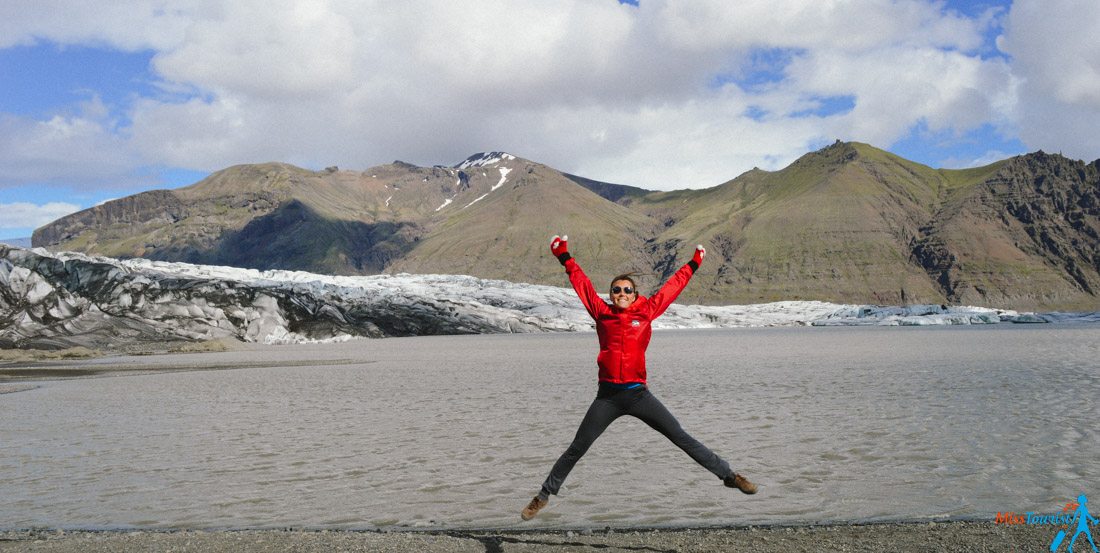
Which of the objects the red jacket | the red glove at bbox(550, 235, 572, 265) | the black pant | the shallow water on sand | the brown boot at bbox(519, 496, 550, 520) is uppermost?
the red glove at bbox(550, 235, 572, 265)

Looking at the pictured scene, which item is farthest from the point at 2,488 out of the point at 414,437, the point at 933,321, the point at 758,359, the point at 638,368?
the point at 933,321

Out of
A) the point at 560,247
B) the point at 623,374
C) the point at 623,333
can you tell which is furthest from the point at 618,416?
the point at 560,247

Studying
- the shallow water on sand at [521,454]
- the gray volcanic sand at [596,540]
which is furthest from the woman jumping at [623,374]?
the shallow water on sand at [521,454]

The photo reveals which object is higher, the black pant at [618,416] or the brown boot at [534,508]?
the black pant at [618,416]

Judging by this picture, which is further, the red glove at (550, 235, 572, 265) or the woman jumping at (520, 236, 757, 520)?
the red glove at (550, 235, 572, 265)

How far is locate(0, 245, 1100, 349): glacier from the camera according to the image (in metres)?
78.9

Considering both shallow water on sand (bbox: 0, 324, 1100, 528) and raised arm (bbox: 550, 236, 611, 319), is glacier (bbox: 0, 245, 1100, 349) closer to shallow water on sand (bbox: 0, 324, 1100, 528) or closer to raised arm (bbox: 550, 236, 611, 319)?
shallow water on sand (bbox: 0, 324, 1100, 528)

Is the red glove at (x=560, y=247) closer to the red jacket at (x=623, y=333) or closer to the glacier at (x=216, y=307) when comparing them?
the red jacket at (x=623, y=333)

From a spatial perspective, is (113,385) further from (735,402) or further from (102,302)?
(102,302)

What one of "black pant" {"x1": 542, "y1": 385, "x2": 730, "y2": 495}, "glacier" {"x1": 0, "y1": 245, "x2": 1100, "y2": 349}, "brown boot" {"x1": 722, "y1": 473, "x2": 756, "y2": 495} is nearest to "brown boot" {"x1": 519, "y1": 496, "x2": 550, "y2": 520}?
"black pant" {"x1": 542, "y1": 385, "x2": 730, "y2": 495}

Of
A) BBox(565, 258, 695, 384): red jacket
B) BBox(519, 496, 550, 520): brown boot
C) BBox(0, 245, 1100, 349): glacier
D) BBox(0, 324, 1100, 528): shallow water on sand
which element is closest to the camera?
BBox(565, 258, 695, 384): red jacket

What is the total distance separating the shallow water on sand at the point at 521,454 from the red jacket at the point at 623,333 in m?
2.46

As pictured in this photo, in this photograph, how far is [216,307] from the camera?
8894 centimetres

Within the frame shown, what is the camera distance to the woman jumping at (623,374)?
31.7 ft
